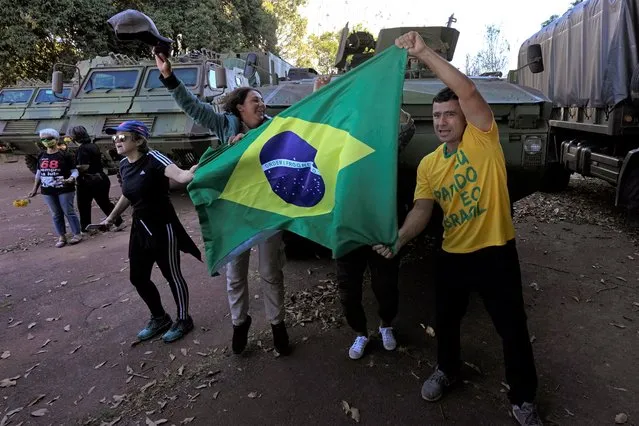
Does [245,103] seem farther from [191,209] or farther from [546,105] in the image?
[191,209]

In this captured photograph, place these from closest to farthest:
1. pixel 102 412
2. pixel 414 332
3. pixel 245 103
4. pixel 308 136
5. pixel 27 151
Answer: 1. pixel 308 136
2. pixel 102 412
3. pixel 245 103
4. pixel 414 332
5. pixel 27 151

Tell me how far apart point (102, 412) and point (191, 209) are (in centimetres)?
620

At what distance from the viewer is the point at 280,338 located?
11.2 feet

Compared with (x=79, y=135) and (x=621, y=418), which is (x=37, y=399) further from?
(x=79, y=135)

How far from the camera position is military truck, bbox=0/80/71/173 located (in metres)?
11.1

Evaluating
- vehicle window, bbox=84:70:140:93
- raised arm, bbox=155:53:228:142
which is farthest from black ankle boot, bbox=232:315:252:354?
vehicle window, bbox=84:70:140:93

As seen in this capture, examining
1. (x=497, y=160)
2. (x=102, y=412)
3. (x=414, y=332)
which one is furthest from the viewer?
(x=414, y=332)

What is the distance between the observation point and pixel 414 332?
366 centimetres

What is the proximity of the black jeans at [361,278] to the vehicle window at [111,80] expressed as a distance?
8840 millimetres

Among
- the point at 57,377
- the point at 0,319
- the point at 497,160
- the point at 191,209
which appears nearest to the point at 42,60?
the point at 191,209

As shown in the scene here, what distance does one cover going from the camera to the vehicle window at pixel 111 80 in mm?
10273

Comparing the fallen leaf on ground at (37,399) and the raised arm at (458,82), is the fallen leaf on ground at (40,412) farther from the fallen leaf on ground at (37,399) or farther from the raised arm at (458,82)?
the raised arm at (458,82)

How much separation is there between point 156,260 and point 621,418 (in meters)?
3.31

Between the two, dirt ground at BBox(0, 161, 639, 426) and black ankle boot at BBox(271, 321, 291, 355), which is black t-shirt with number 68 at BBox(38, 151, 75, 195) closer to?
dirt ground at BBox(0, 161, 639, 426)
